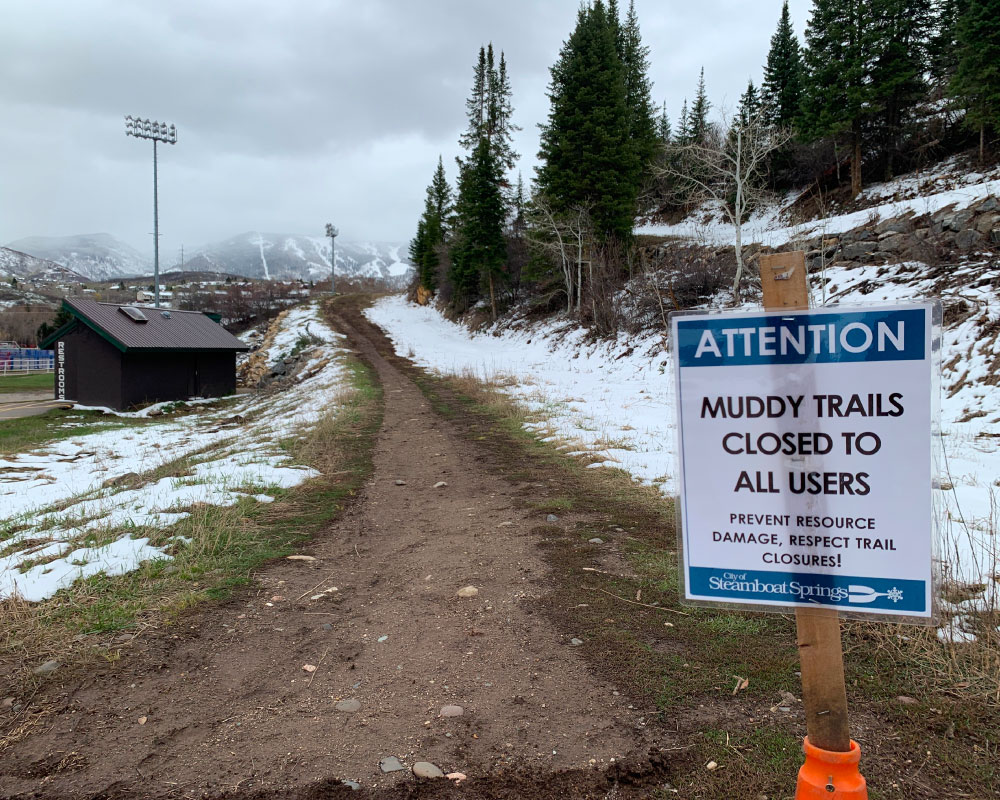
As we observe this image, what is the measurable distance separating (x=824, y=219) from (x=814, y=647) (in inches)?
860

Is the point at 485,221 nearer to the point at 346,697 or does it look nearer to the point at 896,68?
the point at 896,68

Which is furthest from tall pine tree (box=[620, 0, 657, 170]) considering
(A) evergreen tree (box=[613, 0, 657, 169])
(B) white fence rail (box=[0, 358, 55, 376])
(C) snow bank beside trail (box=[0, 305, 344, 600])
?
(B) white fence rail (box=[0, 358, 55, 376])

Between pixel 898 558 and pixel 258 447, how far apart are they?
1065cm

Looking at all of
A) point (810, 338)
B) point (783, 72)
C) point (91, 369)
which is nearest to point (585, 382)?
point (810, 338)

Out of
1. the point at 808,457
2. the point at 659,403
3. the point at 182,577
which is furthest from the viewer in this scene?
the point at 659,403

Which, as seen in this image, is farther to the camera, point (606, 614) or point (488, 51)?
point (488, 51)

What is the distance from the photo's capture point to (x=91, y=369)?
83.5 feet

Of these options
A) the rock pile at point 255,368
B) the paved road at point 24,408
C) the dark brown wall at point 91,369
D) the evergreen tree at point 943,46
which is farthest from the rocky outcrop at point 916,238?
the paved road at point 24,408

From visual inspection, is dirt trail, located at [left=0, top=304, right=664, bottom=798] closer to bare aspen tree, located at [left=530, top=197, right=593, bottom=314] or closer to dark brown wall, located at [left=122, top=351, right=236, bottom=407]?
dark brown wall, located at [left=122, top=351, right=236, bottom=407]

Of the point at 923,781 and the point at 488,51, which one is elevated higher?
the point at 488,51

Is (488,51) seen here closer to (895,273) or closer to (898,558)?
(895,273)

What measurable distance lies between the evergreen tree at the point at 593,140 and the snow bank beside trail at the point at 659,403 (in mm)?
6604

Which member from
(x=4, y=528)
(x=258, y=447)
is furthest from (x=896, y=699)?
(x=258, y=447)

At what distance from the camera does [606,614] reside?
401 cm
